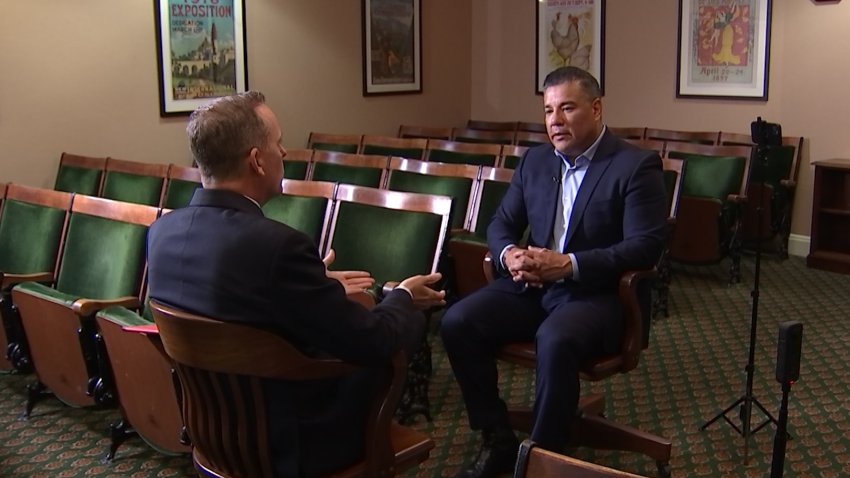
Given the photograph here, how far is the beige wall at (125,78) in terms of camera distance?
528cm

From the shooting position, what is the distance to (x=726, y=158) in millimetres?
5562

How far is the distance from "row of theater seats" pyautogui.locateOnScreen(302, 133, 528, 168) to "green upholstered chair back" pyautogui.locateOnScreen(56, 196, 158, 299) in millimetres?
2245

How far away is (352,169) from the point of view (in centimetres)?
493

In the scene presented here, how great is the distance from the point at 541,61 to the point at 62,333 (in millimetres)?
6131

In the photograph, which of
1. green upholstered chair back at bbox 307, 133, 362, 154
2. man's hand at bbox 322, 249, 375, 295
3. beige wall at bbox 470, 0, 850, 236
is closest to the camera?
man's hand at bbox 322, 249, 375, 295

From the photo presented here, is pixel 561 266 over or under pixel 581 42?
under

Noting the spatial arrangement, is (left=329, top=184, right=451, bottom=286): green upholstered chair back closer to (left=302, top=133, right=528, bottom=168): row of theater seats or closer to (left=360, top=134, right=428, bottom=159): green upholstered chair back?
(left=302, top=133, right=528, bottom=168): row of theater seats

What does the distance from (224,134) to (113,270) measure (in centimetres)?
165

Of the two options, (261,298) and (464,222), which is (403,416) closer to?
(464,222)

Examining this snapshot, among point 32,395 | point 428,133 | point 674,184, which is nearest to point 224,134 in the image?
point 32,395

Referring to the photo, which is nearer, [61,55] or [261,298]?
[261,298]

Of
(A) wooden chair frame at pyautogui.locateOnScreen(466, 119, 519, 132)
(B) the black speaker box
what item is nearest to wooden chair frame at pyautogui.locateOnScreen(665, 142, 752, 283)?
(A) wooden chair frame at pyautogui.locateOnScreen(466, 119, 519, 132)

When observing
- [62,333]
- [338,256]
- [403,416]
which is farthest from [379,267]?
[62,333]

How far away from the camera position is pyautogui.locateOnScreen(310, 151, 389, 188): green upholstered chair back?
15.8 ft
